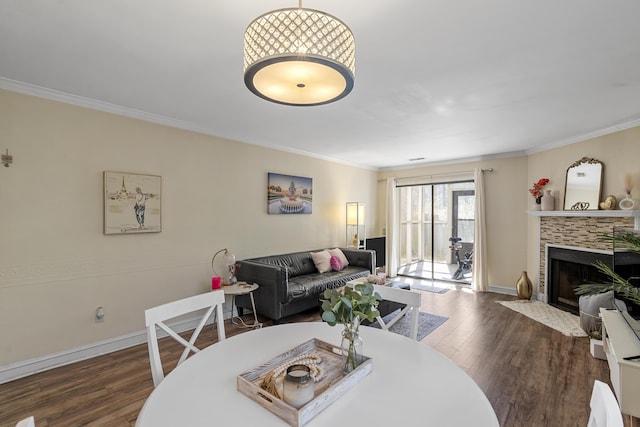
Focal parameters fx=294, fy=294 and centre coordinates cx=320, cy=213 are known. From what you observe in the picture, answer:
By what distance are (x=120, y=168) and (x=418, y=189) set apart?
563cm

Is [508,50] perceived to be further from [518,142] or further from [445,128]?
[518,142]

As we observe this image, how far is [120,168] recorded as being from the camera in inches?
124

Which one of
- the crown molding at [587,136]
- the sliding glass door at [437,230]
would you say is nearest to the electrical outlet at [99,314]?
the sliding glass door at [437,230]

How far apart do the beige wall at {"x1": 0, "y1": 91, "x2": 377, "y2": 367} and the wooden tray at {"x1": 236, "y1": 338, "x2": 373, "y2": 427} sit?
2.66m

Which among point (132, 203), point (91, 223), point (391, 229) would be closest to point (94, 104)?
point (132, 203)

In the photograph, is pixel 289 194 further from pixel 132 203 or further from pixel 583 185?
pixel 583 185

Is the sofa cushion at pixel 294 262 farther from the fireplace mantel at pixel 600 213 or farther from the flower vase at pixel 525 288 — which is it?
the fireplace mantel at pixel 600 213

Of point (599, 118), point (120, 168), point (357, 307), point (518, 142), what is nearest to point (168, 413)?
point (357, 307)

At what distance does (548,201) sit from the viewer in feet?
15.0

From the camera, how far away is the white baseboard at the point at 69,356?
2.54 m

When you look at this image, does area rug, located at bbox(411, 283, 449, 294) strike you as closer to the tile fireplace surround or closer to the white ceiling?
the tile fireplace surround

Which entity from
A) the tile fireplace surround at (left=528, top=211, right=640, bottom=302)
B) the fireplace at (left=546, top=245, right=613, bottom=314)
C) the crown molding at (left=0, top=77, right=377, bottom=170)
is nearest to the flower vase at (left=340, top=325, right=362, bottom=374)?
the crown molding at (left=0, top=77, right=377, bottom=170)

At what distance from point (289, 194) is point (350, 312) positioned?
152 inches

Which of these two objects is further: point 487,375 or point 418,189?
point 418,189
